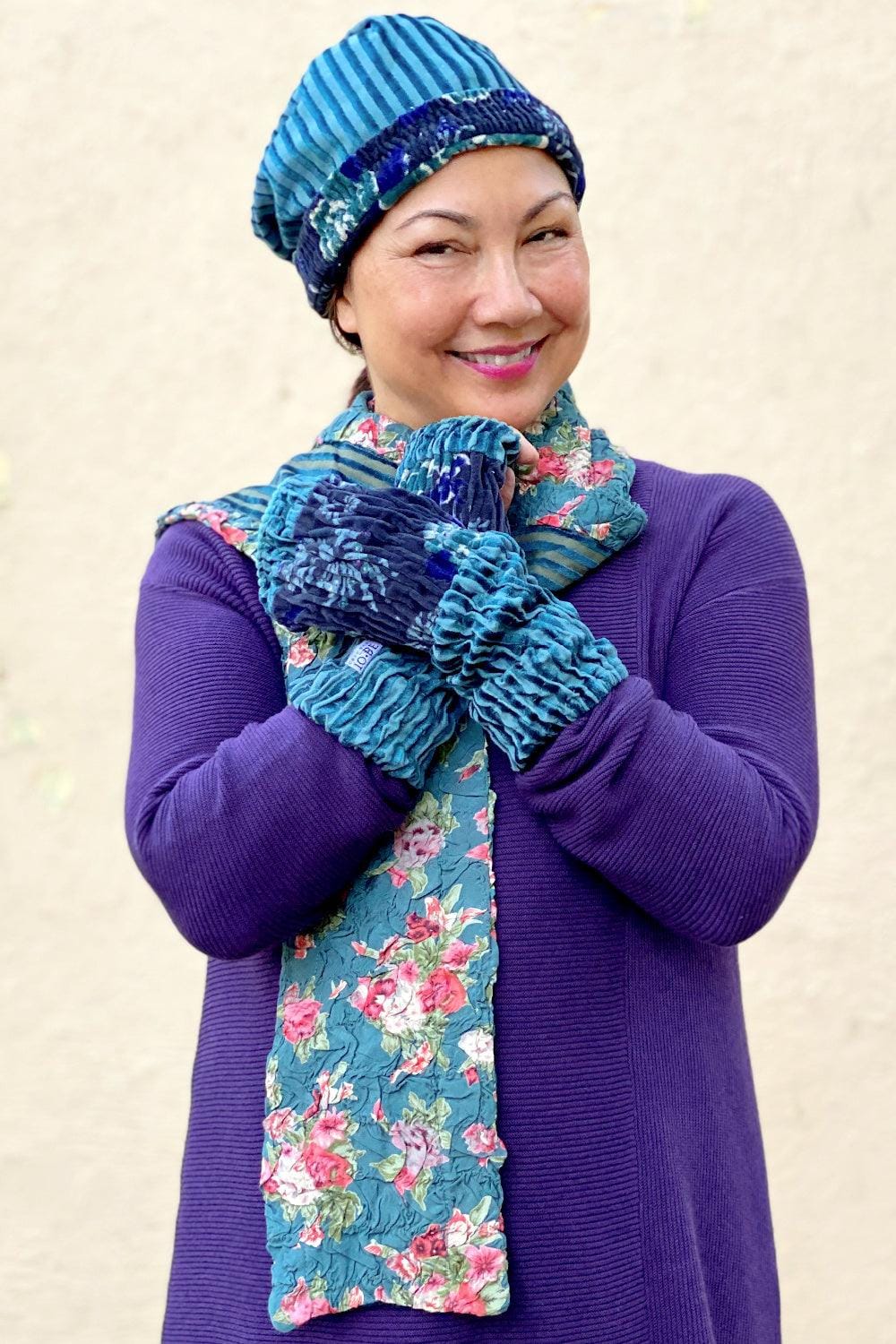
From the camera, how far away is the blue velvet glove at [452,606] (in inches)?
52.8

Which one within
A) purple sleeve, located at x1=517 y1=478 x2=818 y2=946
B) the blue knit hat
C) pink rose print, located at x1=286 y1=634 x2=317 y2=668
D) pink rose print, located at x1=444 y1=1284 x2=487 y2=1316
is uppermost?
the blue knit hat

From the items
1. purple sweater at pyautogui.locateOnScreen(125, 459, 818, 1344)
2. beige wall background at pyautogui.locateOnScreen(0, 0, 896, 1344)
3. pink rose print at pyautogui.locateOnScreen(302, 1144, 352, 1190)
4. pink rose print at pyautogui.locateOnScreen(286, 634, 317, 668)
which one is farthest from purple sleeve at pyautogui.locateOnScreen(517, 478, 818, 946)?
beige wall background at pyautogui.locateOnScreen(0, 0, 896, 1344)

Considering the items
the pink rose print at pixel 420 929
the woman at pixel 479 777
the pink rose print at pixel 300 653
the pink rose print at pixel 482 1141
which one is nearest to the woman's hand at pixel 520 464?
the woman at pixel 479 777

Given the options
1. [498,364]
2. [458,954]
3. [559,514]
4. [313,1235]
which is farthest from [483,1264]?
[498,364]

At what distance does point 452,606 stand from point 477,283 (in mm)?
330

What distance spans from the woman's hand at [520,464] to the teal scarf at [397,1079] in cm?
9

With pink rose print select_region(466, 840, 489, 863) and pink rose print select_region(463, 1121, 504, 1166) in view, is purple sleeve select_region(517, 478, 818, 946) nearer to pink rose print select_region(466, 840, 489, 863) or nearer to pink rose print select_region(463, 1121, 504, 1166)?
pink rose print select_region(466, 840, 489, 863)

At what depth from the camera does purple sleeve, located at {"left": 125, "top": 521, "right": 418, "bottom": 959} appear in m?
1.38

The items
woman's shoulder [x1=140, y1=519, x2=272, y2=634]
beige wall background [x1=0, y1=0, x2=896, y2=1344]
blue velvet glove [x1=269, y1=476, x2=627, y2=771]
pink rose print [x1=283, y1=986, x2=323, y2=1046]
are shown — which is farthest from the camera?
beige wall background [x1=0, y1=0, x2=896, y2=1344]

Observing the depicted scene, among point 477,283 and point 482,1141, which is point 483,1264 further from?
point 477,283

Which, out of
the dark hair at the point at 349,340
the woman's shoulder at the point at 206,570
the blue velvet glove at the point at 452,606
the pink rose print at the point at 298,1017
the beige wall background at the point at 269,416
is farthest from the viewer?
the beige wall background at the point at 269,416

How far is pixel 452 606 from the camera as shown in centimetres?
136

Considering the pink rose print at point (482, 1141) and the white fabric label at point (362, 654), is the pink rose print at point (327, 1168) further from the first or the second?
the white fabric label at point (362, 654)

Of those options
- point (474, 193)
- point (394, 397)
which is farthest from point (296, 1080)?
point (474, 193)
